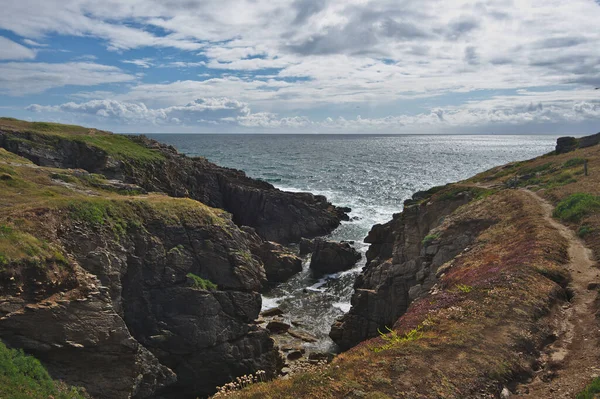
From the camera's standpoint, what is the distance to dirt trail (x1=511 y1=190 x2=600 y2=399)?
11977mm

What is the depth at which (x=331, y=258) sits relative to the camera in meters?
60.1

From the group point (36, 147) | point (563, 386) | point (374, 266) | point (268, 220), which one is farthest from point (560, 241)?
point (36, 147)

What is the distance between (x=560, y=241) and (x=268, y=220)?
57362 mm

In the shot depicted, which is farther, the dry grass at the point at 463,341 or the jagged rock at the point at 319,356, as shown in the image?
the jagged rock at the point at 319,356

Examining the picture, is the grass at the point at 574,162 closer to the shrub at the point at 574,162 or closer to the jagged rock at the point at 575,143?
the shrub at the point at 574,162

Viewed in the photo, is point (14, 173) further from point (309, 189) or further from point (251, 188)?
point (309, 189)

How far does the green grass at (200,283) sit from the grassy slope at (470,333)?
58.4 feet

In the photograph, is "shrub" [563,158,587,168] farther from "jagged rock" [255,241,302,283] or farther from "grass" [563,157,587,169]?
"jagged rock" [255,241,302,283]

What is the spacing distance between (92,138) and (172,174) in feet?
45.9

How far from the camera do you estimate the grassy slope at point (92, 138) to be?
6252 centimetres

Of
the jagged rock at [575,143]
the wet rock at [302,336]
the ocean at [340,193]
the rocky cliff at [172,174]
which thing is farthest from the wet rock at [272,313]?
the jagged rock at [575,143]

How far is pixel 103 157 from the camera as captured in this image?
61.7 m

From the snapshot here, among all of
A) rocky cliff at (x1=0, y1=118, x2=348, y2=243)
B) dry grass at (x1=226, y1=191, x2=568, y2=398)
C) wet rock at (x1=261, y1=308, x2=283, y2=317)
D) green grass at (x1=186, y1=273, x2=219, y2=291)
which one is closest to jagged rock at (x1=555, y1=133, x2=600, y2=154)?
rocky cliff at (x1=0, y1=118, x2=348, y2=243)

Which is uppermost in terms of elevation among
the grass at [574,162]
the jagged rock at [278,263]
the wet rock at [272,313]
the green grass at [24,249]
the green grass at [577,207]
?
the grass at [574,162]
